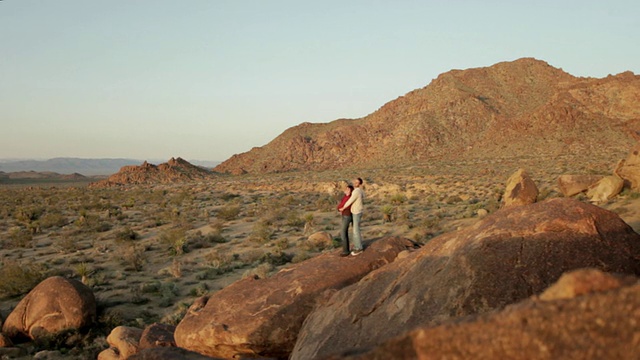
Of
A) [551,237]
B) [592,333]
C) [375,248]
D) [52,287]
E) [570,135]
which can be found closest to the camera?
[592,333]

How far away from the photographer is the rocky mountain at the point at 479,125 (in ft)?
189

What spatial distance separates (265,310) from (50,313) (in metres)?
5.87

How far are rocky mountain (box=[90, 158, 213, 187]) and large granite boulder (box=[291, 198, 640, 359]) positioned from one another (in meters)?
65.9

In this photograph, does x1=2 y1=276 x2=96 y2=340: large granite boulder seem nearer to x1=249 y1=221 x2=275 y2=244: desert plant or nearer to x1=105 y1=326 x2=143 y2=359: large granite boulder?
x1=105 y1=326 x2=143 y2=359: large granite boulder

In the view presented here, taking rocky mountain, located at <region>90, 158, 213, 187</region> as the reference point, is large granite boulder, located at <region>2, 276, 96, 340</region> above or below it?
below

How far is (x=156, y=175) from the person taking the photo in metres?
70.5

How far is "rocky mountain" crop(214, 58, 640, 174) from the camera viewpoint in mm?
→ 57750

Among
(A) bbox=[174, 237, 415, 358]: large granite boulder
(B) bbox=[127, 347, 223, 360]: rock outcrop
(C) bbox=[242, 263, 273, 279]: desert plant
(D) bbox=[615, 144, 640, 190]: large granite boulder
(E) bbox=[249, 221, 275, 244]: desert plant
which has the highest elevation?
(D) bbox=[615, 144, 640, 190]: large granite boulder

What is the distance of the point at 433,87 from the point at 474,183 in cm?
5276

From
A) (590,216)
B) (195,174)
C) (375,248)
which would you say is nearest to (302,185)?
(195,174)

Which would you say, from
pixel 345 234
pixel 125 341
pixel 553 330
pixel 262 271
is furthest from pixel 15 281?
pixel 553 330

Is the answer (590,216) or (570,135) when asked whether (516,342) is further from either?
(570,135)

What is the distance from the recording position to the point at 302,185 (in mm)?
47188

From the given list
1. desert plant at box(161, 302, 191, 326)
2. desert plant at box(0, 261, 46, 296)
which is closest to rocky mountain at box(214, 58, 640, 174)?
desert plant at box(161, 302, 191, 326)
